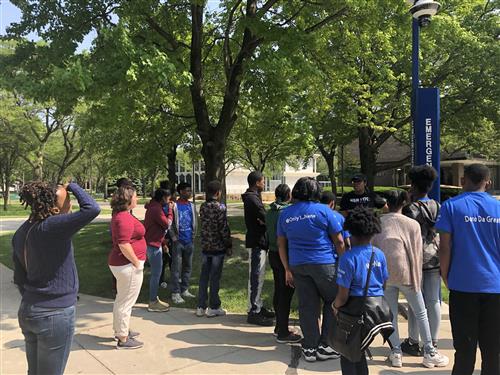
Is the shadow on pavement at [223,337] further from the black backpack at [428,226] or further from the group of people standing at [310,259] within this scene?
the black backpack at [428,226]

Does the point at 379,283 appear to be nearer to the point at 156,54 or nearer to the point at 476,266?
the point at 476,266

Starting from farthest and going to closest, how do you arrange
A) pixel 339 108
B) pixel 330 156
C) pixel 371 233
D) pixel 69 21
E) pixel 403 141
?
1. pixel 330 156
2. pixel 403 141
3. pixel 339 108
4. pixel 69 21
5. pixel 371 233

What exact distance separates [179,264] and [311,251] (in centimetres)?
313

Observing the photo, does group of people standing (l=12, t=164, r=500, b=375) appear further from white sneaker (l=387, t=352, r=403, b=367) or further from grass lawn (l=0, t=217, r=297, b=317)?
grass lawn (l=0, t=217, r=297, b=317)

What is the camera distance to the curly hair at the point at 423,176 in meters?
4.59

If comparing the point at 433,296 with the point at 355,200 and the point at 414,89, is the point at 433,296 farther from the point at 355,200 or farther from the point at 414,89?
the point at 414,89

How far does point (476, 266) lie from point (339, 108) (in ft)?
46.1

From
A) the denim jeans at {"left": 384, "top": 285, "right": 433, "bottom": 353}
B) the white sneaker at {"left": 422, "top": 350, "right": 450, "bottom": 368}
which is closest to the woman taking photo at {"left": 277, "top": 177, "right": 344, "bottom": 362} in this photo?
the denim jeans at {"left": 384, "top": 285, "right": 433, "bottom": 353}

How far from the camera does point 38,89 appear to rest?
246 inches

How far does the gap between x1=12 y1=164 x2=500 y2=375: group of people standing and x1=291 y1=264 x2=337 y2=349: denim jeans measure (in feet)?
0.03

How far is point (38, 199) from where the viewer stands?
9.57 feet

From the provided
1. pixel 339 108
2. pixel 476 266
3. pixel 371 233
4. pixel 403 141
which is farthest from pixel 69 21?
pixel 403 141

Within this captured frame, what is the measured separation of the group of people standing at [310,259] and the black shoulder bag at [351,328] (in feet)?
0.17

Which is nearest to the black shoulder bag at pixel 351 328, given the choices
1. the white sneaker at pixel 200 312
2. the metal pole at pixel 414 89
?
the white sneaker at pixel 200 312
